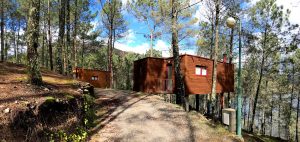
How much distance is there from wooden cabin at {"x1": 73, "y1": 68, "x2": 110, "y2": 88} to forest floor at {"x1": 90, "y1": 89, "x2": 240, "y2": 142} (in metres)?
15.5

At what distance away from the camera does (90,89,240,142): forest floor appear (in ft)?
29.3

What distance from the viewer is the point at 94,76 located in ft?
96.5

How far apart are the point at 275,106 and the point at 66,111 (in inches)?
1982

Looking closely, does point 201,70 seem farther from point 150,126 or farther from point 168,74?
point 150,126

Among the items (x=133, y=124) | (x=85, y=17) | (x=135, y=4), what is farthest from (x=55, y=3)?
(x=133, y=124)

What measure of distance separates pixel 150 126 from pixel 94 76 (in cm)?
2042

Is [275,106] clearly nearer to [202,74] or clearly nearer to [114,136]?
[202,74]

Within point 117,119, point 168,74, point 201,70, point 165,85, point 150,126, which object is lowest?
point 150,126

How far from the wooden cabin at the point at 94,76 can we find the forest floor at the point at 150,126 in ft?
50.8

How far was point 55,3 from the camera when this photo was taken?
31.2 metres

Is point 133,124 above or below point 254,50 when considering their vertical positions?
below

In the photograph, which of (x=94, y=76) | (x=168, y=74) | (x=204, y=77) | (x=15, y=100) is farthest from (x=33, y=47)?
(x=94, y=76)

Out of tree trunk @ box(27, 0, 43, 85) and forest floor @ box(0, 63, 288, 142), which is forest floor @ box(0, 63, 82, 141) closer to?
forest floor @ box(0, 63, 288, 142)

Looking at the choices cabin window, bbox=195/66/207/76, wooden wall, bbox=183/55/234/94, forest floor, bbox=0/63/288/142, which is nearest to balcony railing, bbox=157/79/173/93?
wooden wall, bbox=183/55/234/94
